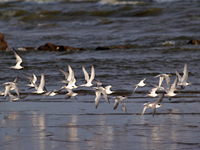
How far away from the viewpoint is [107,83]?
12914 millimetres

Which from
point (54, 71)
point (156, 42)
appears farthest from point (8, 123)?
point (156, 42)

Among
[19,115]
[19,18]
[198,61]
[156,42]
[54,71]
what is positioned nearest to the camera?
[19,115]

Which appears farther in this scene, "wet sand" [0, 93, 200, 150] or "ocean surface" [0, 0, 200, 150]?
"ocean surface" [0, 0, 200, 150]

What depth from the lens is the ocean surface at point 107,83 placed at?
669cm

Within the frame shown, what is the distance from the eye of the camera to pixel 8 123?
7.77 m

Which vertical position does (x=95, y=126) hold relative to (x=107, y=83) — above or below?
above

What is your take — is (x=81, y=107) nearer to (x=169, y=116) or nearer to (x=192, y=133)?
(x=169, y=116)

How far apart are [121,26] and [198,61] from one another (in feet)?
52.0

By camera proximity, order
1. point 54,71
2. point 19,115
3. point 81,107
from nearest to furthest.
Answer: point 19,115, point 81,107, point 54,71

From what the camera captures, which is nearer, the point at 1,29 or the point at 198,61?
the point at 198,61

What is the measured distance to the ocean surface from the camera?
669 centimetres

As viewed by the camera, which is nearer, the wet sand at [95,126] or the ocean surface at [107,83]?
the wet sand at [95,126]

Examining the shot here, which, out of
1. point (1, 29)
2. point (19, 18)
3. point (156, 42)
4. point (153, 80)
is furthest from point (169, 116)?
point (19, 18)

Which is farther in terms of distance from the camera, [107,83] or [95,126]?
[107,83]
